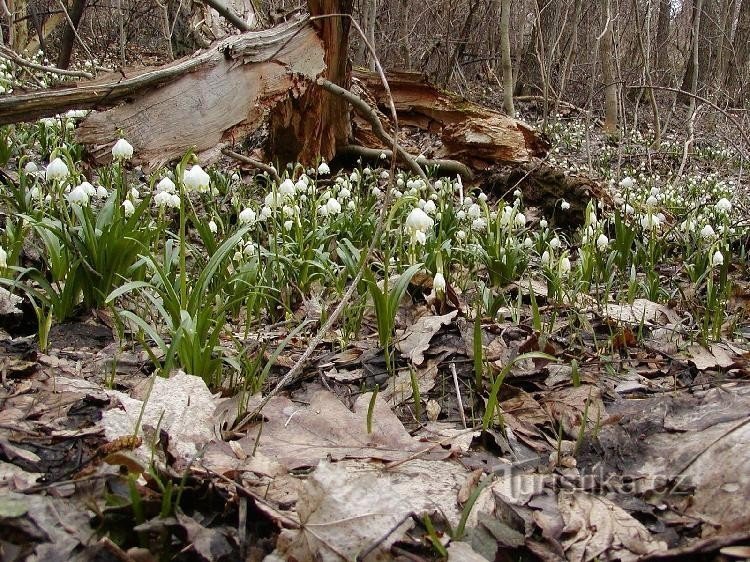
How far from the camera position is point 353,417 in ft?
5.98

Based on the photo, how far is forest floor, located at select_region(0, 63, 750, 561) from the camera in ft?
4.09

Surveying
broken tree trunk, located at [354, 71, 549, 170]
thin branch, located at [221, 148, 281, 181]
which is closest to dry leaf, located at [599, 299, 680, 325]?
thin branch, located at [221, 148, 281, 181]

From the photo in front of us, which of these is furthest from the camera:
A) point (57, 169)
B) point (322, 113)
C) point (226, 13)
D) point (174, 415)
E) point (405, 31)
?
point (405, 31)

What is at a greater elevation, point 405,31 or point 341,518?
point 405,31

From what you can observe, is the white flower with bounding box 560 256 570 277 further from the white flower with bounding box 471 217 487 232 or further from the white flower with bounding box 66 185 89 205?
the white flower with bounding box 66 185 89 205

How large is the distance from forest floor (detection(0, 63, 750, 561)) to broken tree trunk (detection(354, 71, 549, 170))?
11.4 feet

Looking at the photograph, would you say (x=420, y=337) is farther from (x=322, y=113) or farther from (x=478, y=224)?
(x=322, y=113)

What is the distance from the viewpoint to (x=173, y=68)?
12.7 feet

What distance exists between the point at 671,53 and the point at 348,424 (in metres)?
20.6

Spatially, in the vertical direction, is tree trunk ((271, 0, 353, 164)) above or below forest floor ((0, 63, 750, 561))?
above

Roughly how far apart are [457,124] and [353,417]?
20.6 ft

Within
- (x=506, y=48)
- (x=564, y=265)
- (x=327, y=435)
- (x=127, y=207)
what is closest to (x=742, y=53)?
(x=506, y=48)

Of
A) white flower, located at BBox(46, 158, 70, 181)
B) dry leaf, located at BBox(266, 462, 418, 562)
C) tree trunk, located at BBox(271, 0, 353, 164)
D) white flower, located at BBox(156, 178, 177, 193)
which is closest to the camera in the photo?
dry leaf, located at BBox(266, 462, 418, 562)

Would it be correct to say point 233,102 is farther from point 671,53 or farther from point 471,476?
point 671,53
